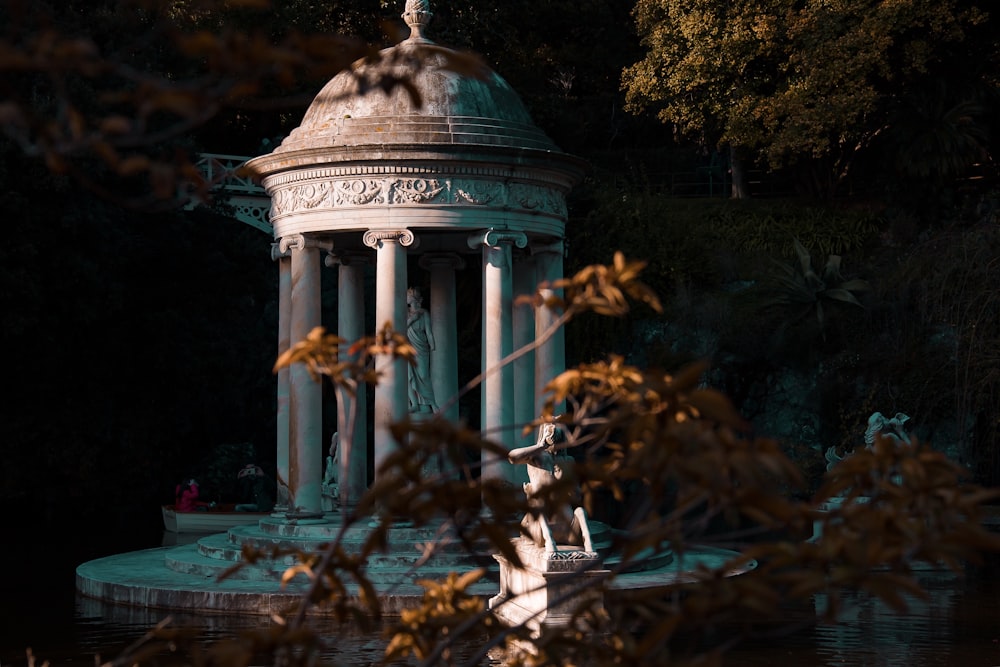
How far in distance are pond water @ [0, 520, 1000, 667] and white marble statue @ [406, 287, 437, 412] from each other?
5.92 metres

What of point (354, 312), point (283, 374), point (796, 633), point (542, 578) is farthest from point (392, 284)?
point (796, 633)

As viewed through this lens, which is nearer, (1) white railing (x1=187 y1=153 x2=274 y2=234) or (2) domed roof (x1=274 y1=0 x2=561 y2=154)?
(2) domed roof (x1=274 y1=0 x2=561 y2=154)

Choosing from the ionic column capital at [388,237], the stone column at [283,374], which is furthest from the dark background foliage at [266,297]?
the ionic column capital at [388,237]

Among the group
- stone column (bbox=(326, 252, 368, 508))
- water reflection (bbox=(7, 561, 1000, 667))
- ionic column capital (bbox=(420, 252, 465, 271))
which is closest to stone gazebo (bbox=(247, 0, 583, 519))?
stone column (bbox=(326, 252, 368, 508))

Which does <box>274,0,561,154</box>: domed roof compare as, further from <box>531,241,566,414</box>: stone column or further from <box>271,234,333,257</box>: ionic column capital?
<box>531,241,566,414</box>: stone column

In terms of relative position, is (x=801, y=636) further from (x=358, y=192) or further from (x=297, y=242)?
(x=297, y=242)

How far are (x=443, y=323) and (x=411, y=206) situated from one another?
393cm

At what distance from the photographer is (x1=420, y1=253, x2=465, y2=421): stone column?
22578 millimetres

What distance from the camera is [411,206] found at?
19.3 metres

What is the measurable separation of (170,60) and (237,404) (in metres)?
9.12

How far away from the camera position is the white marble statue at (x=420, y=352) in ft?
72.5

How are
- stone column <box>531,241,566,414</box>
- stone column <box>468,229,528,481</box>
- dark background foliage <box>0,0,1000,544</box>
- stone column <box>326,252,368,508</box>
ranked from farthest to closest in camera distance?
dark background foliage <box>0,0,1000,544</box> → stone column <box>326,252,368,508</box> → stone column <box>531,241,566,414</box> → stone column <box>468,229,528,481</box>

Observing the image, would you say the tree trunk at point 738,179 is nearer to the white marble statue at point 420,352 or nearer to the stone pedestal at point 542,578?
the white marble statue at point 420,352

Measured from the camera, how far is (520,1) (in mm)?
43656
